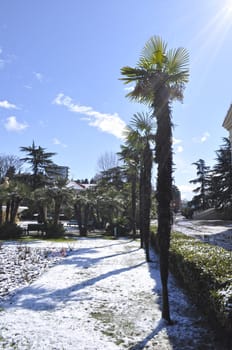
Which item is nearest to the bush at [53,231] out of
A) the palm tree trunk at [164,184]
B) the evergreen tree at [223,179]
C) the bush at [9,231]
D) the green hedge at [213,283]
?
the bush at [9,231]

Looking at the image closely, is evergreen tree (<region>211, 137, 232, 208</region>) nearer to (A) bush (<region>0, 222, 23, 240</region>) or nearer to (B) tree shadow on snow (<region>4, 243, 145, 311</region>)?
(A) bush (<region>0, 222, 23, 240</region>)

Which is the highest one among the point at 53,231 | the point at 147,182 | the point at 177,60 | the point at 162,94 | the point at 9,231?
the point at 177,60

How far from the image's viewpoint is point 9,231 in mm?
16000

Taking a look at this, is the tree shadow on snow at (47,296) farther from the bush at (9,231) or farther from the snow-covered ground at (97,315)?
the bush at (9,231)

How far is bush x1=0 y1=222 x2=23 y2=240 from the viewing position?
15828 mm

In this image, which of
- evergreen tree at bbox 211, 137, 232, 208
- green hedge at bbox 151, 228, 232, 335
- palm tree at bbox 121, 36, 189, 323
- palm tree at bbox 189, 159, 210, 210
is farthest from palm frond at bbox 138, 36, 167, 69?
palm tree at bbox 189, 159, 210, 210

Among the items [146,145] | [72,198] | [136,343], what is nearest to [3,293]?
[136,343]

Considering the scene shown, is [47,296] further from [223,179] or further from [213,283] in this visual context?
[223,179]

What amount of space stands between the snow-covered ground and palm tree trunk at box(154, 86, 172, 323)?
0.57 m

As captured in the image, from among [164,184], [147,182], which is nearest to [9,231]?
[147,182]

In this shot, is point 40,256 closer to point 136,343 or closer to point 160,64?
point 136,343

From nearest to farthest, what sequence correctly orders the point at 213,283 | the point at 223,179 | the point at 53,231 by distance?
the point at 213,283, the point at 53,231, the point at 223,179

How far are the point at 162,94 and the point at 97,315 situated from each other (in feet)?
13.7

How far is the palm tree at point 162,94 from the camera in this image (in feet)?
15.0
